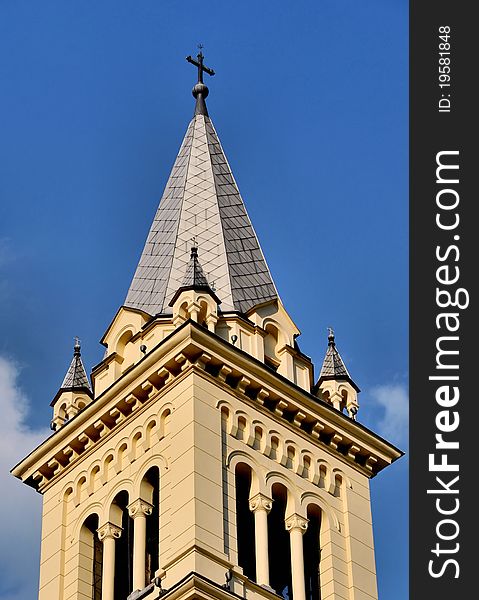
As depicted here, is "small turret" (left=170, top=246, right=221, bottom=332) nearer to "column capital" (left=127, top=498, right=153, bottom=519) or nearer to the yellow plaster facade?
the yellow plaster facade

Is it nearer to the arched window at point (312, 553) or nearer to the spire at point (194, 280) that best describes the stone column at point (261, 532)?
the arched window at point (312, 553)

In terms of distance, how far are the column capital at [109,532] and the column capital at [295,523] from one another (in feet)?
13.1

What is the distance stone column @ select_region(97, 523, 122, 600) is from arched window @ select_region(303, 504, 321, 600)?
455 centimetres

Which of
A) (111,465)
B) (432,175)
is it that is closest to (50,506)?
(111,465)

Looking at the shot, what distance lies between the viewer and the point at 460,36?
124 feet

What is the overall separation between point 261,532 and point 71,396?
7.60 meters

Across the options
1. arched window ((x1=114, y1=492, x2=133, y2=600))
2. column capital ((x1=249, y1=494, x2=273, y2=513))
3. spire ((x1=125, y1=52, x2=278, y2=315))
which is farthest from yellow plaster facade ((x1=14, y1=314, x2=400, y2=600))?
spire ((x1=125, y1=52, x2=278, y2=315))

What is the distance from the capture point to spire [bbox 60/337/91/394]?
48.5m

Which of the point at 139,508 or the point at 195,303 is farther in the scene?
the point at 195,303

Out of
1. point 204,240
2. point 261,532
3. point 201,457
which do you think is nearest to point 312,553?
point 261,532

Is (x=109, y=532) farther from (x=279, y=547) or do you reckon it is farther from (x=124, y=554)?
(x=279, y=547)

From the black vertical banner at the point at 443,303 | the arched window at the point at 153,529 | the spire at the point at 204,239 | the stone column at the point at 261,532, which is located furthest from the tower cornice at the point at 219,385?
the black vertical banner at the point at 443,303

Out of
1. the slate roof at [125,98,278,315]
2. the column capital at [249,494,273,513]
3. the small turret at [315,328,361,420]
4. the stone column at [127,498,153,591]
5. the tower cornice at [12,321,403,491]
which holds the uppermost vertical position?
the slate roof at [125,98,278,315]

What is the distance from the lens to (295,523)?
44094 millimetres
